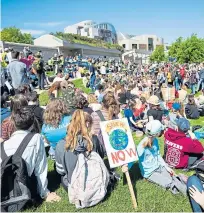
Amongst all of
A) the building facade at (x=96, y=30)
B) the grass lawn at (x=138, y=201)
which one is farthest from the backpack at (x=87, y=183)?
the building facade at (x=96, y=30)

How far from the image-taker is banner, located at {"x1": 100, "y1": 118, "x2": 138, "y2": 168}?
4928 millimetres

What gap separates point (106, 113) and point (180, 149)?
172cm

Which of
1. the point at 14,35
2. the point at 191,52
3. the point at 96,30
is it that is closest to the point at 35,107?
the point at 191,52

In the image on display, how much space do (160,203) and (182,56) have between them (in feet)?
200

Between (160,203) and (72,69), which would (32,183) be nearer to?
(160,203)

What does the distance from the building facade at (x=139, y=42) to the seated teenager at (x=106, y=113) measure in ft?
401

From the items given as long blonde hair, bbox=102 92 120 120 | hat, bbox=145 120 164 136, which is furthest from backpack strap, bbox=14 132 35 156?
long blonde hair, bbox=102 92 120 120

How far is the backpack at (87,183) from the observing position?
4668mm

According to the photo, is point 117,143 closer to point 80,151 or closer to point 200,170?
point 80,151

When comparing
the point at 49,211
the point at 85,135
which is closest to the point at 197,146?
the point at 85,135

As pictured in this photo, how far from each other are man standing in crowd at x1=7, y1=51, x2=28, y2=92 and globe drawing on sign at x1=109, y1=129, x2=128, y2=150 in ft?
16.7

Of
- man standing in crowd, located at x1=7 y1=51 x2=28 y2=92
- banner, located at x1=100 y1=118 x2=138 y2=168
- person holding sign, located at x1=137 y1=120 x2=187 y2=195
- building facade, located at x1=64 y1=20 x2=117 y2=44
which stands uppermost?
building facade, located at x1=64 y1=20 x2=117 y2=44

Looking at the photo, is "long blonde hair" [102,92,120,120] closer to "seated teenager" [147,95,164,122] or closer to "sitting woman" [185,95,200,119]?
"seated teenager" [147,95,164,122]

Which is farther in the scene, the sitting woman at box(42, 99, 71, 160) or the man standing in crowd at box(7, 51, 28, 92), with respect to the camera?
the man standing in crowd at box(7, 51, 28, 92)
